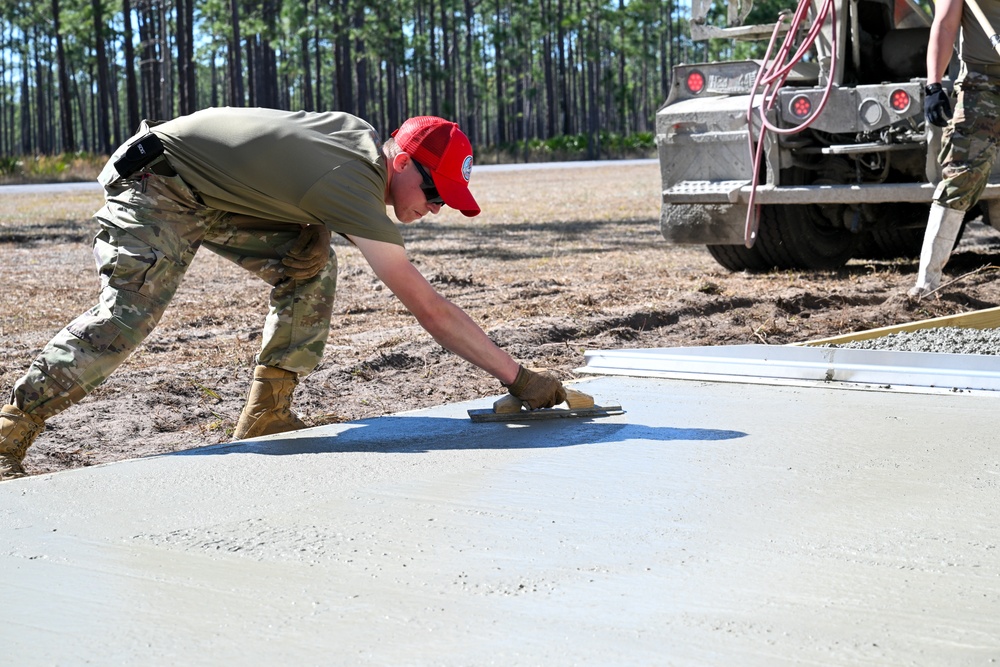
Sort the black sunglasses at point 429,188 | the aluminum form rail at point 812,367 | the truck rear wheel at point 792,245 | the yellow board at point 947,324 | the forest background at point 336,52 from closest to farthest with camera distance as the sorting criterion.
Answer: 1. the black sunglasses at point 429,188
2. the aluminum form rail at point 812,367
3. the yellow board at point 947,324
4. the truck rear wheel at point 792,245
5. the forest background at point 336,52

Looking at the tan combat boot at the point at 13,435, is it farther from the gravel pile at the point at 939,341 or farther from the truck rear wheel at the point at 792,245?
the truck rear wheel at the point at 792,245

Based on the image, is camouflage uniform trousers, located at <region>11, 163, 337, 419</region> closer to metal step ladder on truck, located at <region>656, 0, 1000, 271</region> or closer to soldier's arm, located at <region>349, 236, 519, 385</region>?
soldier's arm, located at <region>349, 236, 519, 385</region>

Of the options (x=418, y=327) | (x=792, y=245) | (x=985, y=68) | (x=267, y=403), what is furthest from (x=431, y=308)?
(x=792, y=245)

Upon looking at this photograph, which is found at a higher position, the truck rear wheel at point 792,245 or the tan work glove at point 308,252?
the tan work glove at point 308,252

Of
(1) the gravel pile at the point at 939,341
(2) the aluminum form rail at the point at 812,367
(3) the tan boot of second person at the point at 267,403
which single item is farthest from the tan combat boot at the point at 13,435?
(1) the gravel pile at the point at 939,341

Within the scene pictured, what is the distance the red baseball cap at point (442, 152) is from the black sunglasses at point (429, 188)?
0.02m

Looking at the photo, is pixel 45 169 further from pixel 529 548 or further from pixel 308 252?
pixel 529 548

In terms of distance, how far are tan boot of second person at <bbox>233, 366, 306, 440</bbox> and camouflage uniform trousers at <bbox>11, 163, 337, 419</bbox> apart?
0.05 meters

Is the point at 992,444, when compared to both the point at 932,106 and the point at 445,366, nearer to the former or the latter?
the point at 445,366

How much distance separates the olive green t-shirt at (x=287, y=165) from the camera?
3.26 metres

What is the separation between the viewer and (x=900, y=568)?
7.47ft

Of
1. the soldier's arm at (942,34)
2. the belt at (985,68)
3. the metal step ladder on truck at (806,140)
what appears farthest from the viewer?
the metal step ladder on truck at (806,140)

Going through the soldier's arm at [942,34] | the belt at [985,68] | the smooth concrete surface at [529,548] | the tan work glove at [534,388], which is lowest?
the smooth concrete surface at [529,548]

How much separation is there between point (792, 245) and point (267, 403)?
478 cm
